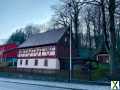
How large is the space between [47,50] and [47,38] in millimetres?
3265

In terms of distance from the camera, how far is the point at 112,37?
35281mm

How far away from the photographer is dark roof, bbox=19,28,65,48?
55938 mm

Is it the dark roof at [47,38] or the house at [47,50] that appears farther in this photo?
the dark roof at [47,38]

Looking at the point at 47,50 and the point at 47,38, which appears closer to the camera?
the point at 47,50

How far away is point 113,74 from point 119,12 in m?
8.95

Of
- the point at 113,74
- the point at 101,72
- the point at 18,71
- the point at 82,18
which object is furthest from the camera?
the point at 82,18

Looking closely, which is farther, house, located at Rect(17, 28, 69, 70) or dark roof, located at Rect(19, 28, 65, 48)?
dark roof, located at Rect(19, 28, 65, 48)

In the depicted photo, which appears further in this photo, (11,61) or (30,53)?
(11,61)

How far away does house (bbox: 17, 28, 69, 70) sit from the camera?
2138 inches

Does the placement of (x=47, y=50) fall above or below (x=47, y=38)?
below

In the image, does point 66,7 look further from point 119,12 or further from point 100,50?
point 100,50

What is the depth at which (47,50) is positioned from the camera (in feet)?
187

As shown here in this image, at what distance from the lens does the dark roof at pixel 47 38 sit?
55938mm

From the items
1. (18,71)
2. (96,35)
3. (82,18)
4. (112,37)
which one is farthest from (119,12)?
(96,35)
